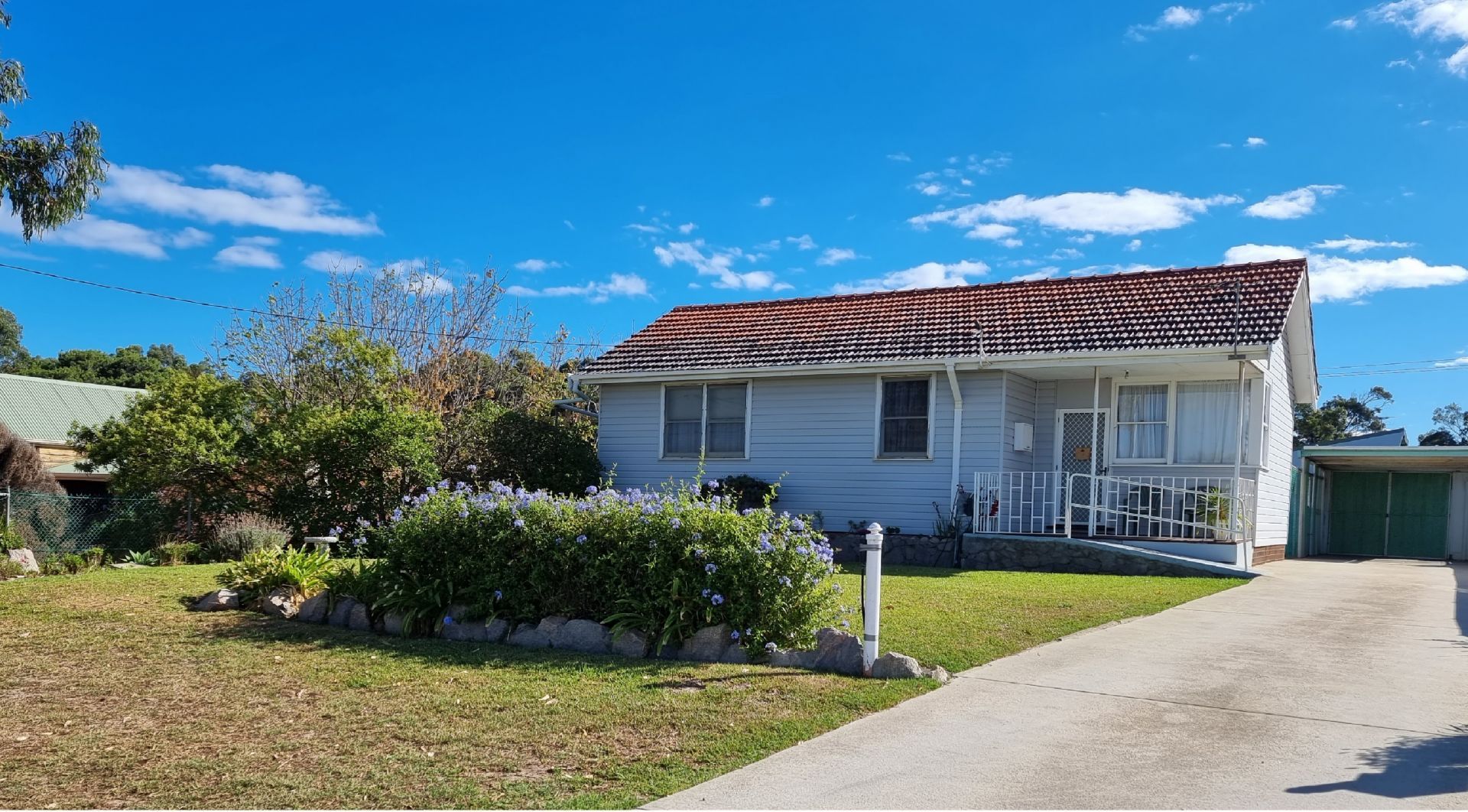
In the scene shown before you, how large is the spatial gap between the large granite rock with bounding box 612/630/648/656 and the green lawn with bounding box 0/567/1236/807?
0.23 metres

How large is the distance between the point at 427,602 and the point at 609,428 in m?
12.3

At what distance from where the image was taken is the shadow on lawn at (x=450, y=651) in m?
7.65

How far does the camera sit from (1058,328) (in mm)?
17547

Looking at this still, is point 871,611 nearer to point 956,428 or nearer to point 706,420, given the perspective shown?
point 956,428

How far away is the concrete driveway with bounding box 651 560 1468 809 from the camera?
5031mm

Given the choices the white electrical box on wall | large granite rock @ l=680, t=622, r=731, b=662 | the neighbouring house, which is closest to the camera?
large granite rock @ l=680, t=622, r=731, b=662

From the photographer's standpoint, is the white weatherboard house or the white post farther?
the white weatherboard house

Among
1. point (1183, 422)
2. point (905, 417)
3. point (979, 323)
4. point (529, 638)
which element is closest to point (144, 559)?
point (529, 638)

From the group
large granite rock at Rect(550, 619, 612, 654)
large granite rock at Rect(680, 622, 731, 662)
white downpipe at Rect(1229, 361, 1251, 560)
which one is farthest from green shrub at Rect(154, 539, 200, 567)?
white downpipe at Rect(1229, 361, 1251, 560)

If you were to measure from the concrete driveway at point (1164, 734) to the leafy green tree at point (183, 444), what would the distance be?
12721 millimetres

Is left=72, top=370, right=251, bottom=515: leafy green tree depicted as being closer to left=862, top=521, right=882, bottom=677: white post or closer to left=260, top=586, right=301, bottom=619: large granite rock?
left=260, top=586, right=301, bottom=619: large granite rock

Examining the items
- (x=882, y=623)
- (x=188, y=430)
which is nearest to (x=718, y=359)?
(x=188, y=430)

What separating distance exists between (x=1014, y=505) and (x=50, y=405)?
3135cm

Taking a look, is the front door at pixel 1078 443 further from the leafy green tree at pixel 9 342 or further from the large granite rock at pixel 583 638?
the leafy green tree at pixel 9 342
